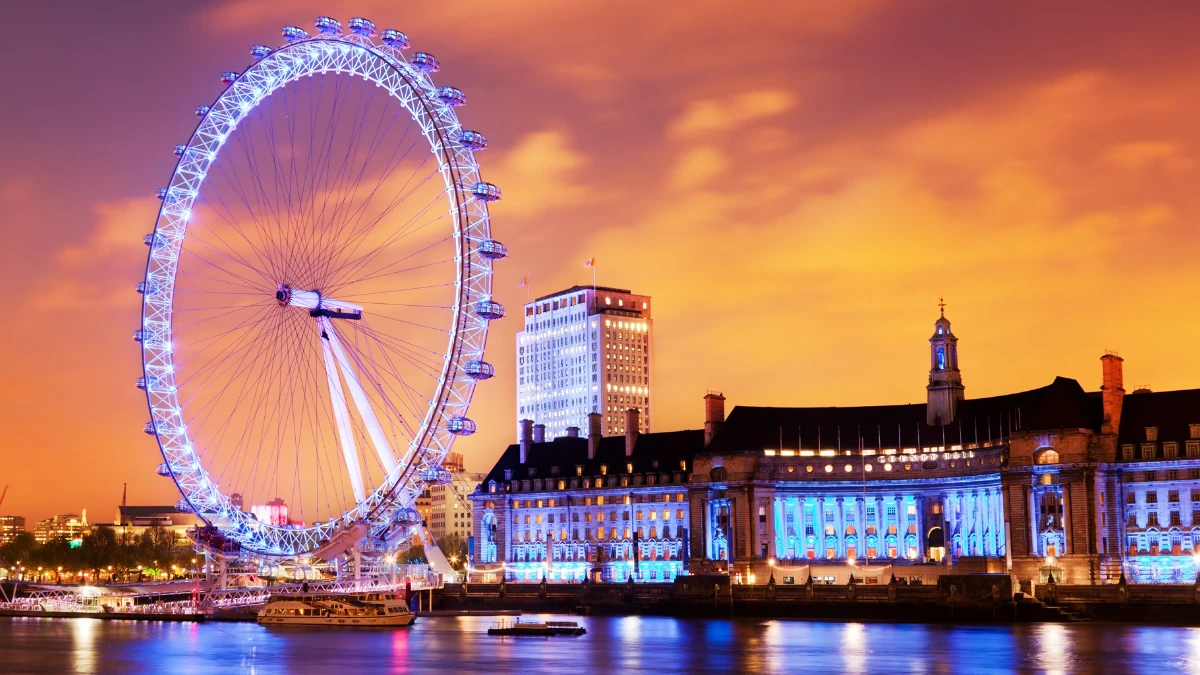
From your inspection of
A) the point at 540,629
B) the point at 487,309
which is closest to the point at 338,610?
the point at 540,629

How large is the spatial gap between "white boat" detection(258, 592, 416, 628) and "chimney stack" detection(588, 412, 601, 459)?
57702 millimetres

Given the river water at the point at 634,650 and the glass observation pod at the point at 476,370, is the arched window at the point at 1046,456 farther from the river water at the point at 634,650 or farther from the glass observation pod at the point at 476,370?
the glass observation pod at the point at 476,370

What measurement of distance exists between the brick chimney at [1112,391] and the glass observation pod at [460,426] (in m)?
71.6

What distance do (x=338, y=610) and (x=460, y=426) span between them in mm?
29750

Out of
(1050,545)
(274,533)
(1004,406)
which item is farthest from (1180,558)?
(274,533)

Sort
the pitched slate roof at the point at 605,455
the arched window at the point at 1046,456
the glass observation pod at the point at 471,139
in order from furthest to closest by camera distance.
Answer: the pitched slate roof at the point at 605,455
the arched window at the point at 1046,456
the glass observation pod at the point at 471,139

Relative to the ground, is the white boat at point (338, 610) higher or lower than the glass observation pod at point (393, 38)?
lower

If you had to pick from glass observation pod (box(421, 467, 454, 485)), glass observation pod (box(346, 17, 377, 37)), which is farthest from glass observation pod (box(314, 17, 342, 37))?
glass observation pod (box(421, 467, 454, 485))

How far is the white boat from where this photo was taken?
127750mm

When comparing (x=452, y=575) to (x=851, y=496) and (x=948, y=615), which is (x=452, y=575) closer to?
(x=851, y=496)

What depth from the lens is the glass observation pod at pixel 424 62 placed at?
104m

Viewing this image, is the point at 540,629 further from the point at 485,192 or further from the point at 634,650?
the point at 485,192

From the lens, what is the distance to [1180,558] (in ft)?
468

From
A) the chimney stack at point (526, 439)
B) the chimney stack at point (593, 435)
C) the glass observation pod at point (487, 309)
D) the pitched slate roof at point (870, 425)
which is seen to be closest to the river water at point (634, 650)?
the glass observation pod at point (487, 309)
